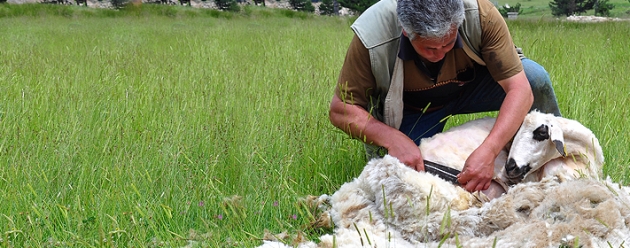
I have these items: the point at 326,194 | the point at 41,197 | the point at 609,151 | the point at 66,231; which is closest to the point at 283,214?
the point at 326,194

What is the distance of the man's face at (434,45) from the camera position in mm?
2644

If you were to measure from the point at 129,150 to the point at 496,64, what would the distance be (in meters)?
2.20

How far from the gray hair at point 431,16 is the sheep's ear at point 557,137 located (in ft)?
2.42

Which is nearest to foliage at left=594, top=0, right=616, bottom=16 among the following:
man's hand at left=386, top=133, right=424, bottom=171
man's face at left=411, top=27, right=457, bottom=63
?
man's face at left=411, top=27, right=457, bottom=63

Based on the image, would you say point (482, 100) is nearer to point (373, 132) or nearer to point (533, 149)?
point (533, 149)

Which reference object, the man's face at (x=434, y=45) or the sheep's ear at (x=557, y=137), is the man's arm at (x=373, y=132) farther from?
the sheep's ear at (x=557, y=137)

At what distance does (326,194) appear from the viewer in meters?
3.10

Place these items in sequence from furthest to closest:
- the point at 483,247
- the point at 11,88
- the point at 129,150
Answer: the point at 11,88 < the point at 129,150 < the point at 483,247

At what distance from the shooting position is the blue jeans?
131 inches

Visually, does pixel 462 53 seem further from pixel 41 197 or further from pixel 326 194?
pixel 41 197

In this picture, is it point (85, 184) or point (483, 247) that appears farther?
point (85, 184)

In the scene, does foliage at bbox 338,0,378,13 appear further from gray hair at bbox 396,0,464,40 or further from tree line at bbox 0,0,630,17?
gray hair at bbox 396,0,464,40

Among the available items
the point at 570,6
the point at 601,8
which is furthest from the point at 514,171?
the point at 601,8

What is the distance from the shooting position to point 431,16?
2535mm
